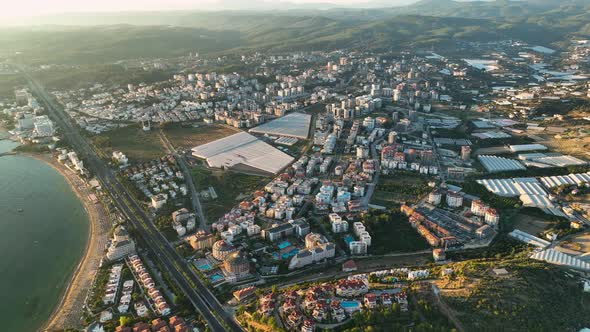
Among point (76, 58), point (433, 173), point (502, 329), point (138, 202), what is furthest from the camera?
point (76, 58)

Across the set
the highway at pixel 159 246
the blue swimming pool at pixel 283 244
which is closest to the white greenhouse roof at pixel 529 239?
the blue swimming pool at pixel 283 244

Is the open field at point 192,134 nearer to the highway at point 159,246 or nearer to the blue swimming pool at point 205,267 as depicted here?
the highway at point 159,246

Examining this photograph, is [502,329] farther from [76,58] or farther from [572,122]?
[76,58]

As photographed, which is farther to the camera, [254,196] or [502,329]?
[254,196]

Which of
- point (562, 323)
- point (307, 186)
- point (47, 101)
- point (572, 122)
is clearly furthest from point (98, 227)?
point (572, 122)

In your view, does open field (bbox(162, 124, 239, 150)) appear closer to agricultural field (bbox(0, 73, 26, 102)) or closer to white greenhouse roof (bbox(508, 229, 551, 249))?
white greenhouse roof (bbox(508, 229, 551, 249))

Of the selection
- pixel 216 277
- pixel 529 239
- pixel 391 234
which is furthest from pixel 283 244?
pixel 529 239

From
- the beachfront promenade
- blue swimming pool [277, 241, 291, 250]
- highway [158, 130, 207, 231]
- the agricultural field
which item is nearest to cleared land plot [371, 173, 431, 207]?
blue swimming pool [277, 241, 291, 250]

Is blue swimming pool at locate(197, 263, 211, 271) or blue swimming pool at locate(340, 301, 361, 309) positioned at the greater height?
blue swimming pool at locate(340, 301, 361, 309)
